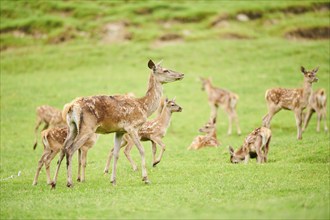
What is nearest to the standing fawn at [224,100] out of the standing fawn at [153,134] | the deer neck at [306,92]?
the deer neck at [306,92]

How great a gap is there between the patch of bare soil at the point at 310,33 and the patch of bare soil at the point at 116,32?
1367 cm

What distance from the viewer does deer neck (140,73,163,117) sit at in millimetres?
15461

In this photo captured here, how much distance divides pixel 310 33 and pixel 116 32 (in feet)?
54.1

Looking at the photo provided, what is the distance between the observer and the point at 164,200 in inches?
484

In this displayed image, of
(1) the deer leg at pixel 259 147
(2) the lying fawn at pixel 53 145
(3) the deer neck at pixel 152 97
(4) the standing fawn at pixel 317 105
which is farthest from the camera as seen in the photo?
(4) the standing fawn at pixel 317 105

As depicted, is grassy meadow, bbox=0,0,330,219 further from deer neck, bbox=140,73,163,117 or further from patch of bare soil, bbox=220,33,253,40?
deer neck, bbox=140,73,163,117

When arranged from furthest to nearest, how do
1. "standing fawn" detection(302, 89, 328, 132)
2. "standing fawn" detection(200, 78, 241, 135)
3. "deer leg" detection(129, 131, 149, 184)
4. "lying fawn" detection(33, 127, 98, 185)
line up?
1. "standing fawn" detection(200, 78, 241, 135)
2. "standing fawn" detection(302, 89, 328, 132)
3. "lying fawn" detection(33, 127, 98, 185)
4. "deer leg" detection(129, 131, 149, 184)

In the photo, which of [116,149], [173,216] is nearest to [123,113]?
[116,149]

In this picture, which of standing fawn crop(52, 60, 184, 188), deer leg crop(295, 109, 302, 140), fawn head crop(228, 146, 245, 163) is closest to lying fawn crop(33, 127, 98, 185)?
standing fawn crop(52, 60, 184, 188)

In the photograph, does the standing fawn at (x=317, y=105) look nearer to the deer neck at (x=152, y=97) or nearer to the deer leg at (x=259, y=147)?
the deer leg at (x=259, y=147)

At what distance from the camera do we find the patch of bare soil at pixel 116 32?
4775 centimetres

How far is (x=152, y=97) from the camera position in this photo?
15633 mm

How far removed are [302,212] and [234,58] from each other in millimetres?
30764

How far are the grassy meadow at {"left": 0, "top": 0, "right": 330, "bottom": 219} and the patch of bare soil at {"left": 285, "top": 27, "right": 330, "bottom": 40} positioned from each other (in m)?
0.08
